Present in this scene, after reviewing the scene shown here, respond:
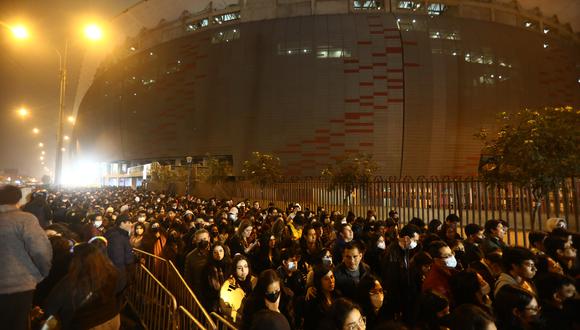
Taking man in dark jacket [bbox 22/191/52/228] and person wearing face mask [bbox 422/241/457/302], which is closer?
person wearing face mask [bbox 422/241/457/302]

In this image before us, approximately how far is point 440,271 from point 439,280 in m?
0.11

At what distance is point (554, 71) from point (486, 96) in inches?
411

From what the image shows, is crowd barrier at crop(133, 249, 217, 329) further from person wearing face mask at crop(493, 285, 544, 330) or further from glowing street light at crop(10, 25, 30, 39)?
glowing street light at crop(10, 25, 30, 39)

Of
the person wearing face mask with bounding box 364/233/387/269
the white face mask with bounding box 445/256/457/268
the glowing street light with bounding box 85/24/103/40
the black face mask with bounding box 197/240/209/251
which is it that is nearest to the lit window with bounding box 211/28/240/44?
the glowing street light with bounding box 85/24/103/40

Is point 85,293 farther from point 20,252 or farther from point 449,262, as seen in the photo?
point 449,262

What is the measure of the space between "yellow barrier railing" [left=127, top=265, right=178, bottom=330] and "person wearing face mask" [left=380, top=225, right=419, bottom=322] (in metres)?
3.00

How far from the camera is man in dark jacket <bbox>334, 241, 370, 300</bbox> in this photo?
3910 mm

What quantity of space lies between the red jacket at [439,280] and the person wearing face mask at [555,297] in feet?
2.61

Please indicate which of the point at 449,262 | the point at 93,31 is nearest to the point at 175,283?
the point at 449,262

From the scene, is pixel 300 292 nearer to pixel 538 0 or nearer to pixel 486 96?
pixel 486 96

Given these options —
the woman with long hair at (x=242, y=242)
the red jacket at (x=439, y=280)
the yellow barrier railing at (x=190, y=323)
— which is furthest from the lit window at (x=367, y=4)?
the yellow barrier railing at (x=190, y=323)

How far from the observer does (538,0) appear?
42.0m

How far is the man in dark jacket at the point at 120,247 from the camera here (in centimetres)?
517

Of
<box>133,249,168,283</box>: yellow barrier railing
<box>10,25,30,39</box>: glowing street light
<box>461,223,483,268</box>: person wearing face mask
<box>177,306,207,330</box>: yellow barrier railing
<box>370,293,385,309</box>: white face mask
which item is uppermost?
<box>10,25,30,39</box>: glowing street light
